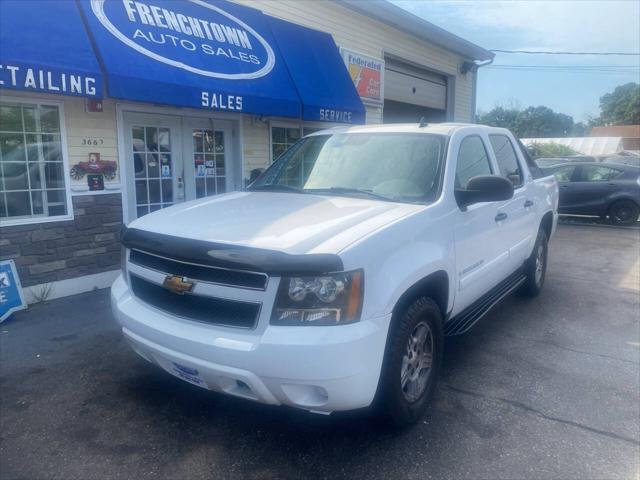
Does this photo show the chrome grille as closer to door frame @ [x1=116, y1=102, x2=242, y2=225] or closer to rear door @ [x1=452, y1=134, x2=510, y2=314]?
rear door @ [x1=452, y1=134, x2=510, y2=314]

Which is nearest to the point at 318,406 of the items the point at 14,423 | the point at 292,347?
the point at 292,347

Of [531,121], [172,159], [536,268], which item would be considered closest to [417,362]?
[536,268]

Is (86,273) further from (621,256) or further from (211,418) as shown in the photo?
(621,256)

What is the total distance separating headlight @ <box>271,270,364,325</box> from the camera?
2541mm

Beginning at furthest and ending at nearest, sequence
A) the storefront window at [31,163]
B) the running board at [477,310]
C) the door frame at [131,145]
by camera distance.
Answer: the door frame at [131,145] → the storefront window at [31,163] → the running board at [477,310]

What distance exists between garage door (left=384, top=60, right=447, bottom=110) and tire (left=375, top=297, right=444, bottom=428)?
10.7 m

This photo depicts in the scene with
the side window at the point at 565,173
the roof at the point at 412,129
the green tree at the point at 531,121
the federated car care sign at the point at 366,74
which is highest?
the green tree at the point at 531,121

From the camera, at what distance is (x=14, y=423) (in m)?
3.30

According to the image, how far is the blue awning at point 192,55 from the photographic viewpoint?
239 inches

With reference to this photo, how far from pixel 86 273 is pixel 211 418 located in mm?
3921

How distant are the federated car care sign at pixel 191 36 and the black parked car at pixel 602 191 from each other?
848cm

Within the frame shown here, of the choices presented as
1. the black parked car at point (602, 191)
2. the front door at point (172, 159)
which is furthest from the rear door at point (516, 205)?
the black parked car at point (602, 191)

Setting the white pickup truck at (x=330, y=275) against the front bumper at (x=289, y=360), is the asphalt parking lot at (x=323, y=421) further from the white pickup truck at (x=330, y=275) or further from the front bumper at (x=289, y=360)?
the front bumper at (x=289, y=360)

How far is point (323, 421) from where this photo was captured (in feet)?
10.8
